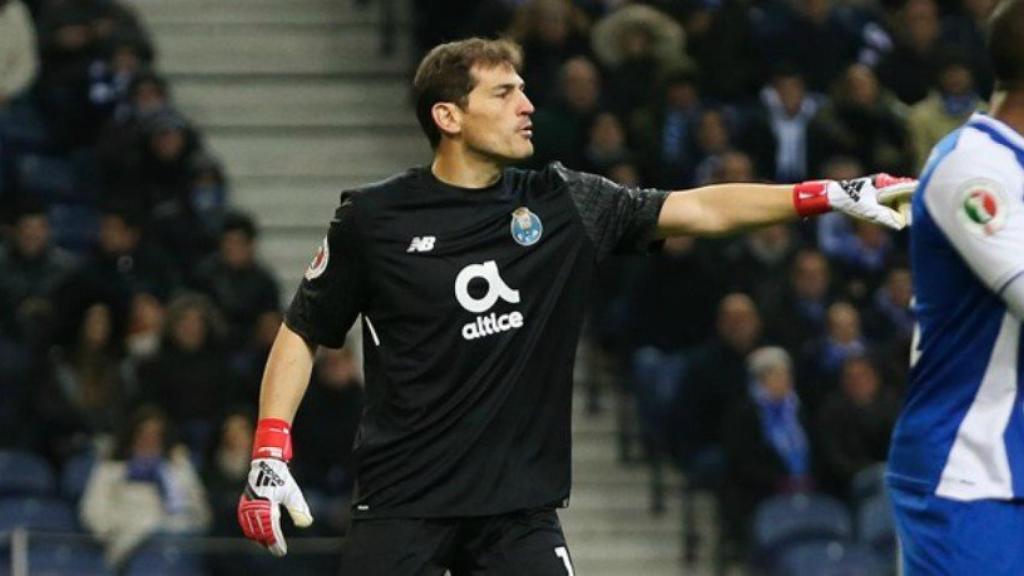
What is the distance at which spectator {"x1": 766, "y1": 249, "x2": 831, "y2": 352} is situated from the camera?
1361 centimetres

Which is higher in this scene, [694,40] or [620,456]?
[694,40]

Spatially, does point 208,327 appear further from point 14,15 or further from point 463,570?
point 463,570

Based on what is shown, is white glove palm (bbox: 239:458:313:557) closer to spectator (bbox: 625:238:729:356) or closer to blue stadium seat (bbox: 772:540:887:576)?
blue stadium seat (bbox: 772:540:887:576)

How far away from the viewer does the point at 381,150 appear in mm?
15773

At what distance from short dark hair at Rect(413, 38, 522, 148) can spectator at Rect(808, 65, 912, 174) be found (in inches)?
335

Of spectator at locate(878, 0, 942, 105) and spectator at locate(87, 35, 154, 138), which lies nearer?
spectator at locate(87, 35, 154, 138)

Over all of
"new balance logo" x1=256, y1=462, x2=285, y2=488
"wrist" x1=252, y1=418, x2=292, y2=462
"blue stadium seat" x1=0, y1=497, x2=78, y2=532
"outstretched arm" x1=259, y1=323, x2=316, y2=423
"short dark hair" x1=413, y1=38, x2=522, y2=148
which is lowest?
"blue stadium seat" x1=0, y1=497, x2=78, y2=532

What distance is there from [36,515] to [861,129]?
5.82 m

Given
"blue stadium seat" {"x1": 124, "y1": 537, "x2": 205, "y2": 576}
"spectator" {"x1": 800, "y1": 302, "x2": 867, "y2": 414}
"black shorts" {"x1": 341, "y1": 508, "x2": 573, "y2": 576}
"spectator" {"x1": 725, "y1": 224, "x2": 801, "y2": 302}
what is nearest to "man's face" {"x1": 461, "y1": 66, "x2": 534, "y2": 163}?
"black shorts" {"x1": 341, "y1": 508, "x2": 573, "y2": 576}

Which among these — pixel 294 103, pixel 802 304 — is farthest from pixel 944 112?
pixel 294 103

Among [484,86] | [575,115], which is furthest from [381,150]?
[484,86]

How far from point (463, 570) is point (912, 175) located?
905cm

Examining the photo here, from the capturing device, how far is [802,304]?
1382 cm

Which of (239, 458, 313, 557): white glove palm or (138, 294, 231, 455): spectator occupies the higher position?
(239, 458, 313, 557): white glove palm
